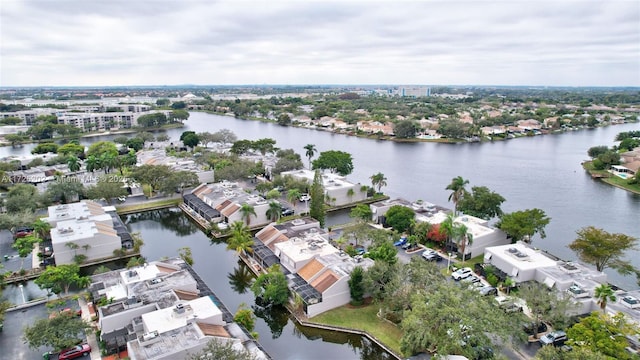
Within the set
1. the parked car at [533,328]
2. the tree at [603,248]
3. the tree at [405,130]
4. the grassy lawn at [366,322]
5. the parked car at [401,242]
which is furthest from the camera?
the tree at [405,130]

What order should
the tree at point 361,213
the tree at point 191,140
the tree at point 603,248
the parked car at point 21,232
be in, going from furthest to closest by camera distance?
the tree at point 191,140, the tree at point 361,213, the parked car at point 21,232, the tree at point 603,248

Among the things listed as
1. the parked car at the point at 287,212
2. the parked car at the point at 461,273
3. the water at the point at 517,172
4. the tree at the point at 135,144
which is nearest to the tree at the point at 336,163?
the water at the point at 517,172

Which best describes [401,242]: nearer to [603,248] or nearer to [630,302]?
[603,248]

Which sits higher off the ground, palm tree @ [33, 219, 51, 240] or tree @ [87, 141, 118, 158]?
tree @ [87, 141, 118, 158]

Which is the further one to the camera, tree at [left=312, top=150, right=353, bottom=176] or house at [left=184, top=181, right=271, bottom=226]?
tree at [left=312, top=150, right=353, bottom=176]

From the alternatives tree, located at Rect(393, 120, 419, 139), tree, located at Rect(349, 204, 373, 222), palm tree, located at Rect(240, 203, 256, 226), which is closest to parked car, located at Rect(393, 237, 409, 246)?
tree, located at Rect(349, 204, 373, 222)

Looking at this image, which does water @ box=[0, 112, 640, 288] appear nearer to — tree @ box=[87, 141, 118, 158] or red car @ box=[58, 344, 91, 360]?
tree @ box=[87, 141, 118, 158]

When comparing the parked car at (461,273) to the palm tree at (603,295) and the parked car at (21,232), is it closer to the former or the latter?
the palm tree at (603,295)
